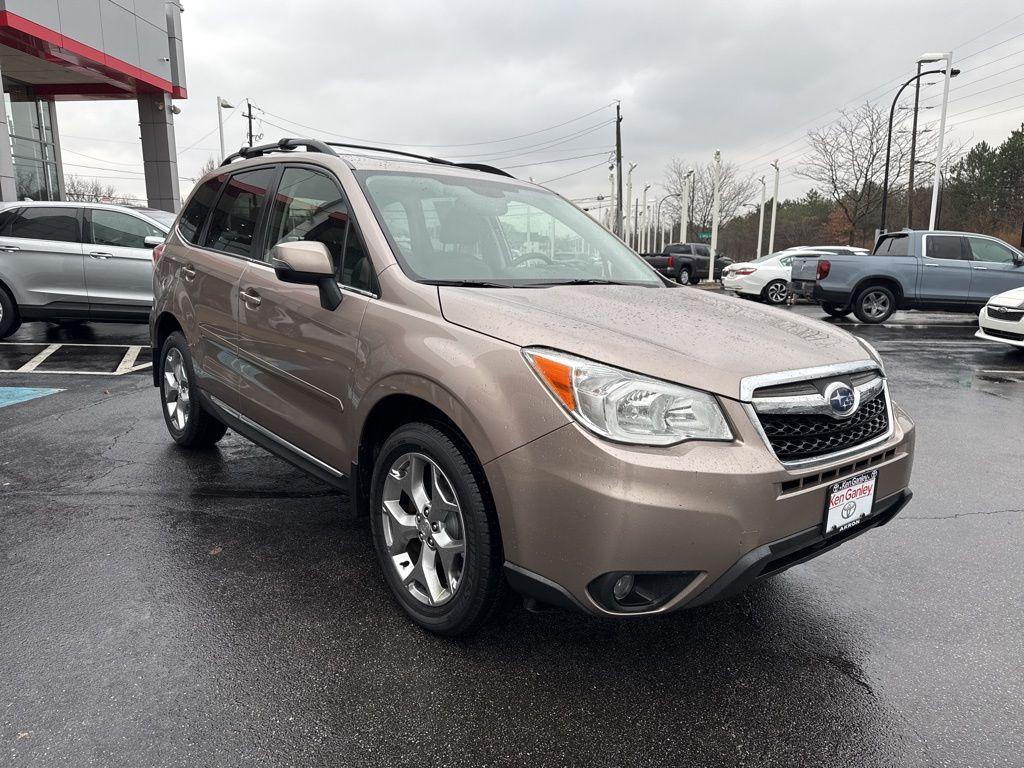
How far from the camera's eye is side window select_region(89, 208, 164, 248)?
964 cm

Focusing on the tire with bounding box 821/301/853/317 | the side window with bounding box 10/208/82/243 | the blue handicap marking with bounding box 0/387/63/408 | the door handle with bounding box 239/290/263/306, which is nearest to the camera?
the door handle with bounding box 239/290/263/306

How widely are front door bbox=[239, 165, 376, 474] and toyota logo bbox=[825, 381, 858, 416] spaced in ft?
5.80

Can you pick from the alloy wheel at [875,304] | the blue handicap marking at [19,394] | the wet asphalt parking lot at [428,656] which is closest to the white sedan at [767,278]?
the alloy wheel at [875,304]

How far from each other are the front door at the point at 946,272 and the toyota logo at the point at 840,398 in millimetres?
13728

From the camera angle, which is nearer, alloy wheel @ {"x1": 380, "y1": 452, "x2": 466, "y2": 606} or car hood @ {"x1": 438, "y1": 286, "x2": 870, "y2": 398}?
car hood @ {"x1": 438, "y1": 286, "x2": 870, "y2": 398}

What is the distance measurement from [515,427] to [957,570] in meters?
2.50

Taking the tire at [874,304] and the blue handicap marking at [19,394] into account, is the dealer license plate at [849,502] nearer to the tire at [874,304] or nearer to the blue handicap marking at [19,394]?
the blue handicap marking at [19,394]

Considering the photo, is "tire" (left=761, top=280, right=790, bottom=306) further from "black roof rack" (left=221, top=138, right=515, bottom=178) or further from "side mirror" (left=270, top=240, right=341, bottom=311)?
"side mirror" (left=270, top=240, right=341, bottom=311)

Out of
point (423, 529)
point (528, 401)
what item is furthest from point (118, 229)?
point (528, 401)

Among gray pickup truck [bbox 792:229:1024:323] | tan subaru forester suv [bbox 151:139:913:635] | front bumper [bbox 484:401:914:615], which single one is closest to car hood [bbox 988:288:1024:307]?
gray pickup truck [bbox 792:229:1024:323]

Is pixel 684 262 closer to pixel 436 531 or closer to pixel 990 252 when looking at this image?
pixel 990 252

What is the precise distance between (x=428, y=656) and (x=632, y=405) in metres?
1.22

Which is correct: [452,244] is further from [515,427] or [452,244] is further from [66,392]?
[66,392]

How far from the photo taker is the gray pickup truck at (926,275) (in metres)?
14.1
